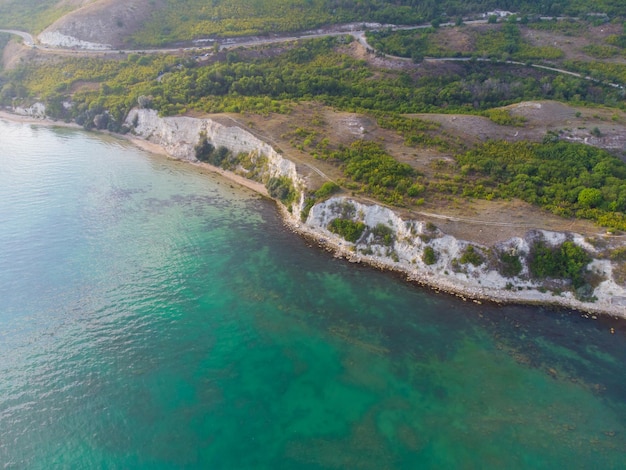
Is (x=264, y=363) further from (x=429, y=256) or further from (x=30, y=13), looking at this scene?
(x=30, y=13)

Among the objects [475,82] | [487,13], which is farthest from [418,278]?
[487,13]

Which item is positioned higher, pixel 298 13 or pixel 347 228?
pixel 298 13

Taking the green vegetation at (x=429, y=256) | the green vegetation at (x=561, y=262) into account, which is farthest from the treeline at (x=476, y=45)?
the green vegetation at (x=561, y=262)

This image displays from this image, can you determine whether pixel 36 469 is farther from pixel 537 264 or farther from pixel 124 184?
pixel 537 264

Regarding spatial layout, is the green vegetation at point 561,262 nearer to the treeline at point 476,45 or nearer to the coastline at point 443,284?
the coastline at point 443,284

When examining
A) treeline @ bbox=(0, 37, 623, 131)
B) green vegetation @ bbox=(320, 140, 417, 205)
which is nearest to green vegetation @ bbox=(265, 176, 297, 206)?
green vegetation @ bbox=(320, 140, 417, 205)

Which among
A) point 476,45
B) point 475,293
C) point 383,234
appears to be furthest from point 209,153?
point 476,45
